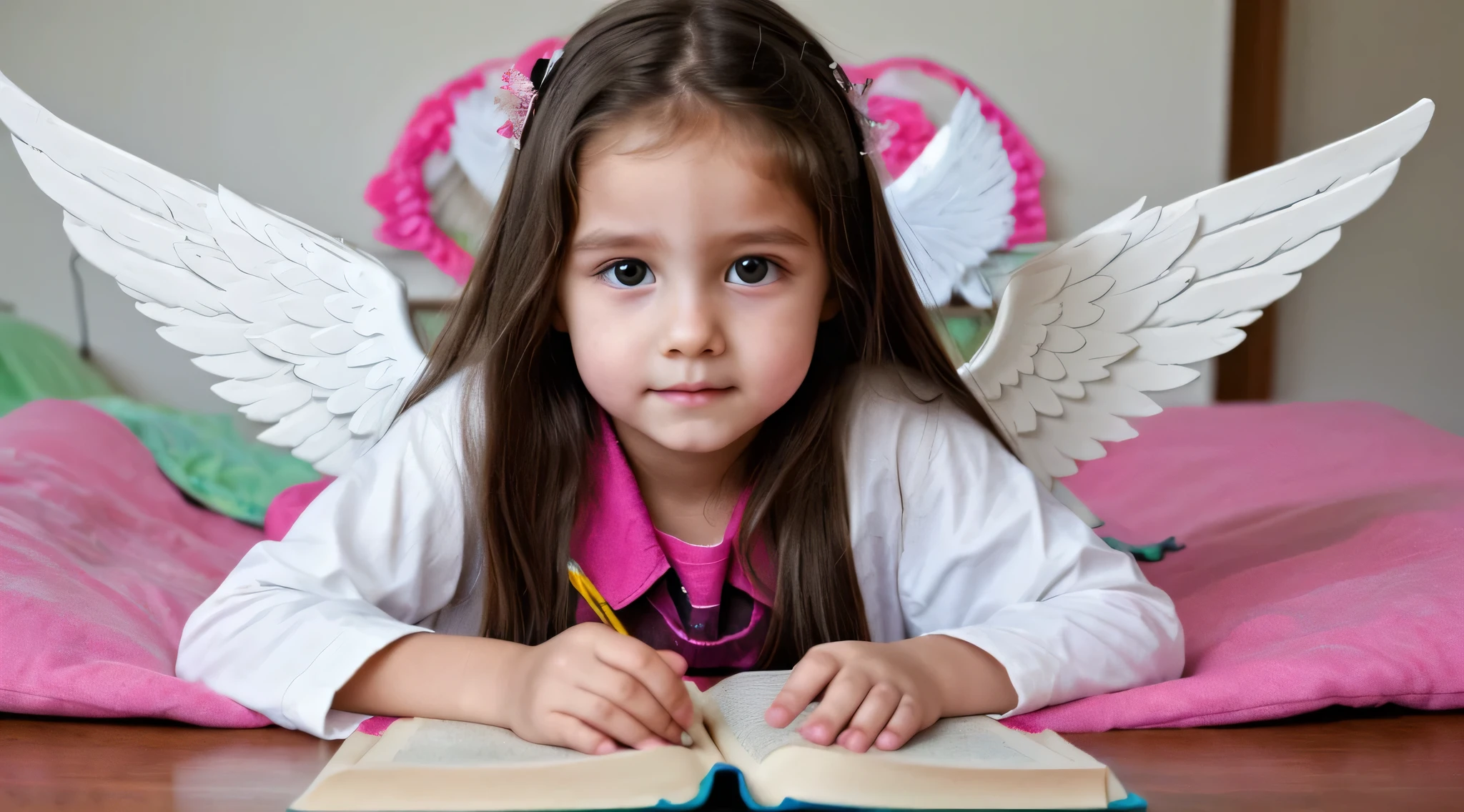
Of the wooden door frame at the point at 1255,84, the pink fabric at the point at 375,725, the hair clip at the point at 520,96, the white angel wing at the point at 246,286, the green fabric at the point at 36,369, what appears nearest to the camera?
the pink fabric at the point at 375,725

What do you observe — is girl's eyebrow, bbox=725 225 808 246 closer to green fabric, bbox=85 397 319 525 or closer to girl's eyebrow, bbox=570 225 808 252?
girl's eyebrow, bbox=570 225 808 252

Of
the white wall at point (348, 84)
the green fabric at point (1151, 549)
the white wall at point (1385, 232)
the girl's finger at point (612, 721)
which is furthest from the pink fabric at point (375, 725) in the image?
the white wall at point (1385, 232)

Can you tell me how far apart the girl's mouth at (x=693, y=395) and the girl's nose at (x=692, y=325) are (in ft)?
0.09

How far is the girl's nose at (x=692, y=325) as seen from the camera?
2.37ft

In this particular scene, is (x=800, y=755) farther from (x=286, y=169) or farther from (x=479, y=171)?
(x=286, y=169)

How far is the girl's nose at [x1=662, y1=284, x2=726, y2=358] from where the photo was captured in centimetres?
72

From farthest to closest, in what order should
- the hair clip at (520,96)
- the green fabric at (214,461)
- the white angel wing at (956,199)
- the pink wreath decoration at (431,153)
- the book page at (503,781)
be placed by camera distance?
the pink wreath decoration at (431,153)
the white angel wing at (956,199)
the green fabric at (214,461)
the hair clip at (520,96)
the book page at (503,781)

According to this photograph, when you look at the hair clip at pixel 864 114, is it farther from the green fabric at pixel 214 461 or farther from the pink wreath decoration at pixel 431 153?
the pink wreath decoration at pixel 431 153

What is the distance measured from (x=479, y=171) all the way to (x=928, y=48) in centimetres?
93

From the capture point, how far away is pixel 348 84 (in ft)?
Answer: 7.57

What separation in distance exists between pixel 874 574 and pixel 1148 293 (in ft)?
1.11

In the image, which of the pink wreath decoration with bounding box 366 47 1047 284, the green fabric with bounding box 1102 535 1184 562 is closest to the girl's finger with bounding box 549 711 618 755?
the green fabric with bounding box 1102 535 1184 562

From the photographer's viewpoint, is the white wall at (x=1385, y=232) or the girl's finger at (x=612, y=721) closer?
the girl's finger at (x=612, y=721)

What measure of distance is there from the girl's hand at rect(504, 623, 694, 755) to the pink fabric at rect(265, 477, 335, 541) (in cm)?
78
